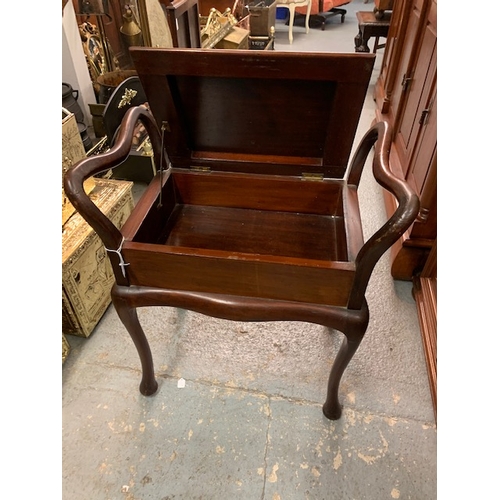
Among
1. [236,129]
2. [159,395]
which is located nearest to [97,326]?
[159,395]

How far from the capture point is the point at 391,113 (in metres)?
2.30

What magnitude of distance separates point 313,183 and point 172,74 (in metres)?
0.45

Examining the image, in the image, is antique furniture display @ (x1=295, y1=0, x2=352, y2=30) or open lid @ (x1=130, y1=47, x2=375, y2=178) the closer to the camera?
open lid @ (x1=130, y1=47, x2=375, y2=178)

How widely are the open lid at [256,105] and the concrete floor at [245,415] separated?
0.66 metres

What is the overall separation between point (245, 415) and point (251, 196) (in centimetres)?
67

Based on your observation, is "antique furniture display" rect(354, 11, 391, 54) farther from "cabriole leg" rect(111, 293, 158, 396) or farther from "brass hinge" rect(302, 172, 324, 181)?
"cabriole leg" rect(111, 293, 158, 396)

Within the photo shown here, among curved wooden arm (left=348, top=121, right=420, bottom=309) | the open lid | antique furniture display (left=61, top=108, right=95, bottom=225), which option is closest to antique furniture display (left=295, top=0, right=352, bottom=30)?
antique furniture display (left=61, top=108, right=95, bottom=225)

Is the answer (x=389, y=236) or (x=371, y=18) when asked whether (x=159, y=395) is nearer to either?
(x=389, y=236)

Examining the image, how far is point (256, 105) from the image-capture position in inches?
38.1

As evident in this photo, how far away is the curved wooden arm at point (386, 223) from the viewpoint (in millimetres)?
638

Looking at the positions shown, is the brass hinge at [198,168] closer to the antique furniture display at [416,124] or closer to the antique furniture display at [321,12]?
the antique furniture display at [416,124]

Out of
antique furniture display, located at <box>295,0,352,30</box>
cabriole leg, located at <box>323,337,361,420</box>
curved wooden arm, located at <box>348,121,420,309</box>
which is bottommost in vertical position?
cabriole leg, located at <box>323,337,361,420</box>

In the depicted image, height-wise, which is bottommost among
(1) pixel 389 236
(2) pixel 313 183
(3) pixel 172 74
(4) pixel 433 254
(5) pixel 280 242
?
(4) pixel 433 254

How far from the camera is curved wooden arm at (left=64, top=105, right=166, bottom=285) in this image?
0.71 metres
